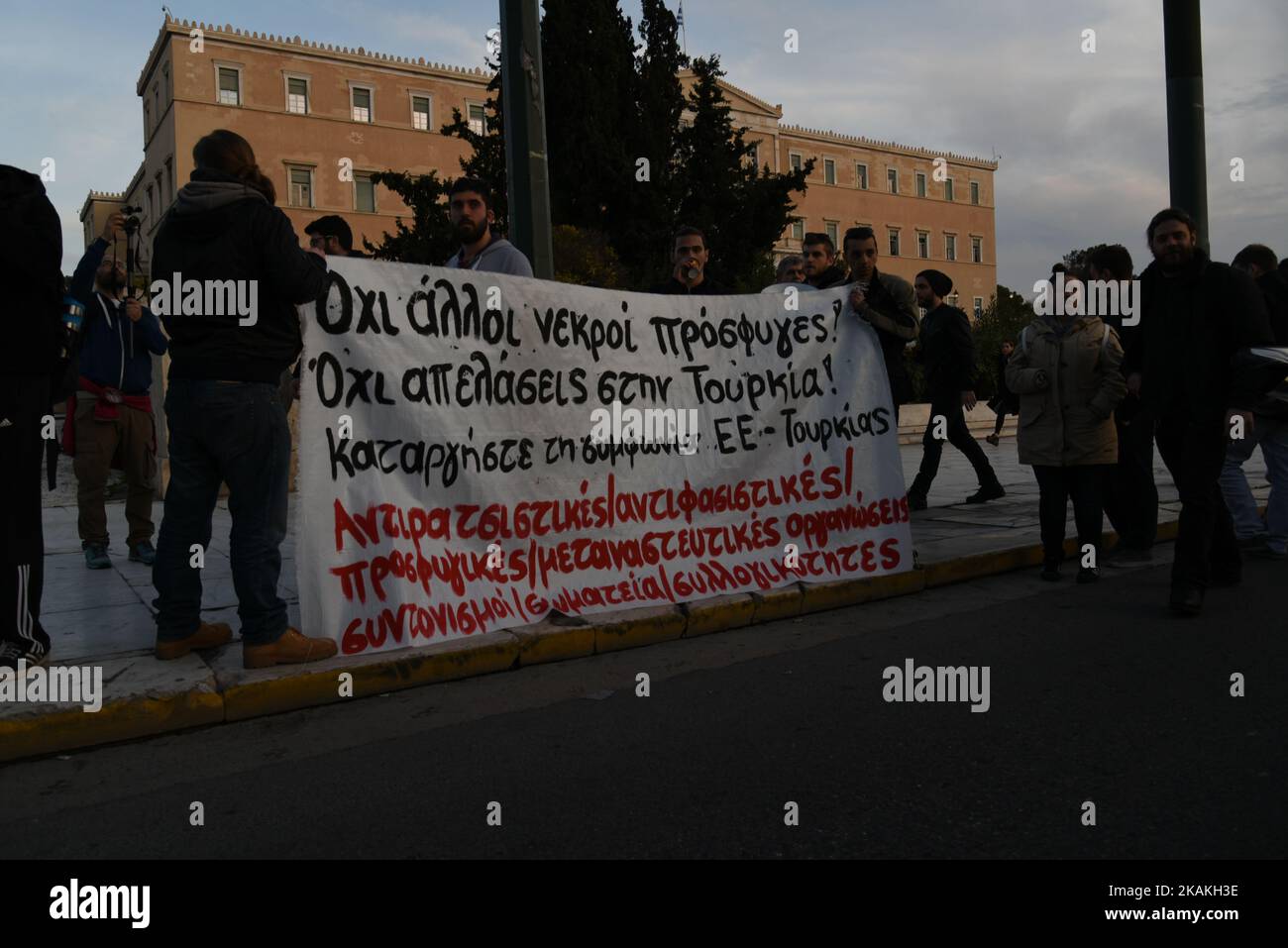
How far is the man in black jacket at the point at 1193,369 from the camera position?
5.14 metres

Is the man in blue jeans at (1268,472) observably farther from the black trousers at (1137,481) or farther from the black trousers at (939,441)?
the black trousers at (939,441)

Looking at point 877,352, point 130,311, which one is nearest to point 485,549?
point 877,352

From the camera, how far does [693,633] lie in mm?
5156

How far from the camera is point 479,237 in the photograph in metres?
5.62

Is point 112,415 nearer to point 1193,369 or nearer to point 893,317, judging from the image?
point 893,317

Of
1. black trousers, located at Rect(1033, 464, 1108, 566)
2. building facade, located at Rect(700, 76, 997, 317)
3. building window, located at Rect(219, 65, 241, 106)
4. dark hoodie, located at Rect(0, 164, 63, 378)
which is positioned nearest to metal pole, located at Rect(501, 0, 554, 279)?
dark hoodie, located at Rect(0, 164, 63, 378)

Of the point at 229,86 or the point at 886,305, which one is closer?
the point at 886,305

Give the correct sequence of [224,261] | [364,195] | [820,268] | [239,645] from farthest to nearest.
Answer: [364,195], [820,268], [239,645], [224,261]

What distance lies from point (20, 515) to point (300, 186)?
4306cm

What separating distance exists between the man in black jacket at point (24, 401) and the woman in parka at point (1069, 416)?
498cm

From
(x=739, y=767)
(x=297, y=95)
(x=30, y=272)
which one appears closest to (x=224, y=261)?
(x=30, y=272)

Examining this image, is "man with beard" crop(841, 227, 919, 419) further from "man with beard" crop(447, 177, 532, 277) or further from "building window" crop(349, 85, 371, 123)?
"building window" crop(349, 85, 371, 123)

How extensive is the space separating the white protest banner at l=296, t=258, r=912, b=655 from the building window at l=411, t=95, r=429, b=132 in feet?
145
